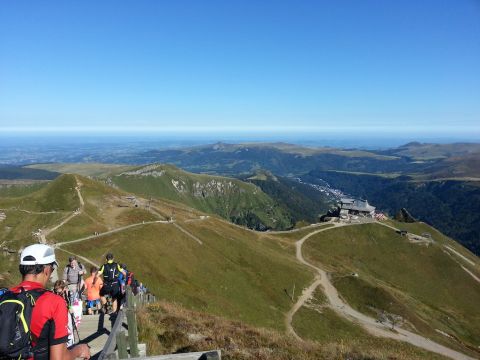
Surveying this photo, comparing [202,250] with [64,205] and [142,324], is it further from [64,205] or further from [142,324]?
[142,324]

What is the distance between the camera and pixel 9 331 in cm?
720

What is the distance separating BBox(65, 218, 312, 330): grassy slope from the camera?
68375 millimetres

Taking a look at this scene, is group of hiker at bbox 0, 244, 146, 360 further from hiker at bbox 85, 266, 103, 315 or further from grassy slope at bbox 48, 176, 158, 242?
grassy slope at bbox 48, 176, 158, 242

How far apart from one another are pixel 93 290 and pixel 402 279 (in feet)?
453

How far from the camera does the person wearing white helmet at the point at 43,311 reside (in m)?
7.71

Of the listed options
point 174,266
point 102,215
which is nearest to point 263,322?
point 174,266

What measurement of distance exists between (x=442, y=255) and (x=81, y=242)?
13887 cm

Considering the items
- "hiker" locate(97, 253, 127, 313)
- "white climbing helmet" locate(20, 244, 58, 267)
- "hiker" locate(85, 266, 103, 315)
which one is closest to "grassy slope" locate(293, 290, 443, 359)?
"hiker" locate(85, 266, 103, 315)

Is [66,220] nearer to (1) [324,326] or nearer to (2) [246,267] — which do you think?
(2) [246,267]

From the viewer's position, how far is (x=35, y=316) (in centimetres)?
762

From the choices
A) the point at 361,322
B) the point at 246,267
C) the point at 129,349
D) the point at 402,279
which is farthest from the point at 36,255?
the point at 402,279

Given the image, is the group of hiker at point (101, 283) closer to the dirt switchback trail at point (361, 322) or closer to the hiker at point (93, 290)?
the hiker at point (93, 290)

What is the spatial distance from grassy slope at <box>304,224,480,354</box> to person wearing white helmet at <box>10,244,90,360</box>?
95.4m

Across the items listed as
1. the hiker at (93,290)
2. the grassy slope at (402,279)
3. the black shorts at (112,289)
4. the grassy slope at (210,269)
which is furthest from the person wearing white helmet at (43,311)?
the grassy slope at (402,279)
